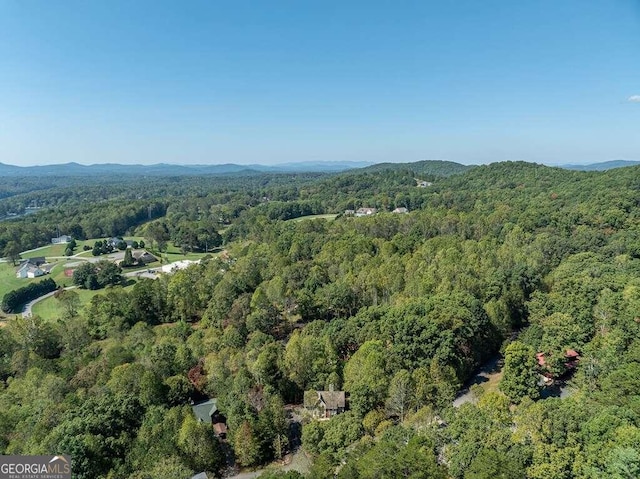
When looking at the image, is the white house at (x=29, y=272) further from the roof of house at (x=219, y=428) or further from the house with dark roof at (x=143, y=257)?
the roof of house at (x=219, y=428)

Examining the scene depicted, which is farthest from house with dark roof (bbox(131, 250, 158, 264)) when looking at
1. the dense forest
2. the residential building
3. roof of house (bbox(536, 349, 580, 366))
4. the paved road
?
roof of house (bbox(536, 349, 580, 366))

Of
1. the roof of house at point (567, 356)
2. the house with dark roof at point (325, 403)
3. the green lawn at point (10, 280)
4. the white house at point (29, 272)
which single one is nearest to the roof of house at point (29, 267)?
the white house at point (29, 272)

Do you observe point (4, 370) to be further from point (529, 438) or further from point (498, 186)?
point (498, 186)

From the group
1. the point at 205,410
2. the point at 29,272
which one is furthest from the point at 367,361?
the point at 29,272

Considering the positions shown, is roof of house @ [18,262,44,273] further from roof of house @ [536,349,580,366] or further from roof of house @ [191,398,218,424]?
roof of house @ [536,349,580,366]

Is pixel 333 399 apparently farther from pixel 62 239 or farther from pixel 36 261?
pixel 62 239
